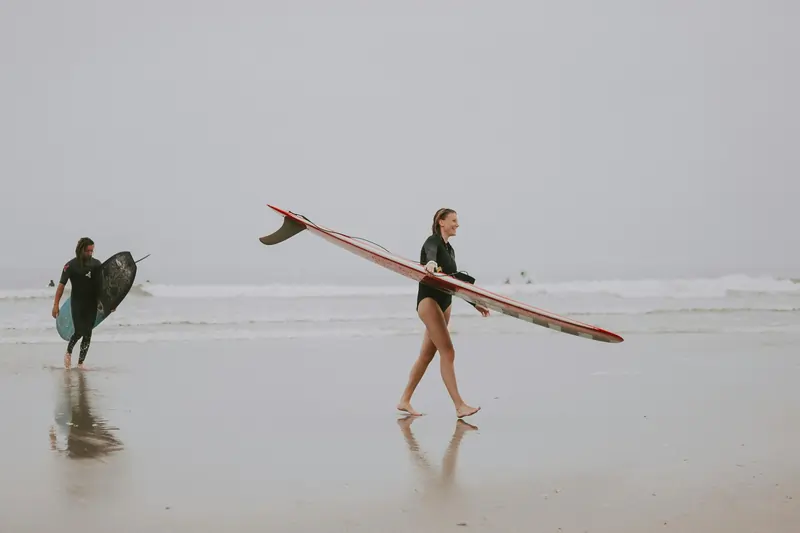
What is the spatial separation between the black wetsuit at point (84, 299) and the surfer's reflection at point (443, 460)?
12.4 feet

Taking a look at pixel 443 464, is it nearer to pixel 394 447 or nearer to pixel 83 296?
pixel 394 447

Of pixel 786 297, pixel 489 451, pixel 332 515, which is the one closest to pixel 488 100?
pixel 786 297

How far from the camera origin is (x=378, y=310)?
15.1 meters

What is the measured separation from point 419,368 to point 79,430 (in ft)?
6.64

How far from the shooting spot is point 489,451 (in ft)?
14.4

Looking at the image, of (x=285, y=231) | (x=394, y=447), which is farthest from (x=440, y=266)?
(x=394, y=447)

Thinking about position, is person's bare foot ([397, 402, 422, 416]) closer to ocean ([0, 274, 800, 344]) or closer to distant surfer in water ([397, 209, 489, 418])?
distant surfer in water ([397, 209, 489, 418])

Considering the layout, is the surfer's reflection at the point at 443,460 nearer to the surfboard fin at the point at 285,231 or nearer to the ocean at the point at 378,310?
the surfboard fin at the point at 285,231

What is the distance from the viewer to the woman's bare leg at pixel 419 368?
5246mm

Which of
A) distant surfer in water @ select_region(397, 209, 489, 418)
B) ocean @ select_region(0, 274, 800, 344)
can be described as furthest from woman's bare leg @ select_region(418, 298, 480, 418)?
ocean @ select_region(0, 274, 800, 344)

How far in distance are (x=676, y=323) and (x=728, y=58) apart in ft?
28.9

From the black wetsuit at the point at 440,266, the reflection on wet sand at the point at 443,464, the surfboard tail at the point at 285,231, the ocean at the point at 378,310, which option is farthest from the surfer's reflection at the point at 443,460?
the ocean at the point at 378,310

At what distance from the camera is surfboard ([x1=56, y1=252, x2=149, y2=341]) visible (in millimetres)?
7989

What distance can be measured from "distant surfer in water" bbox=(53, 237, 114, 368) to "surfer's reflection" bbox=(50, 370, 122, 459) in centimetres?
142
